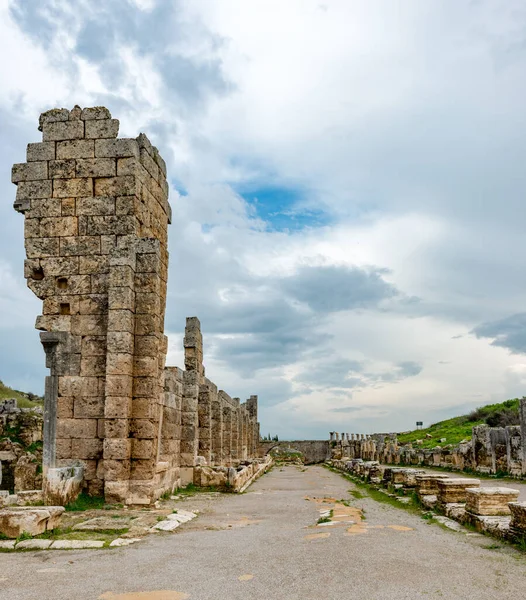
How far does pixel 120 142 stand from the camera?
11.6 meters

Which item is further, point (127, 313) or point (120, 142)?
point (120, 142)

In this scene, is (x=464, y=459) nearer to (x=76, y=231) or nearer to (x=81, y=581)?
(x=76, y=231)

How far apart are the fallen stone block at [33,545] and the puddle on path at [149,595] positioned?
7.10 ft

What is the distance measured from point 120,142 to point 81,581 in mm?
8545

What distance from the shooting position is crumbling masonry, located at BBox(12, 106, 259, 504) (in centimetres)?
1040

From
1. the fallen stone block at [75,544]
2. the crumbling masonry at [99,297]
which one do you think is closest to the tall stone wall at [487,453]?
the crumbling masonry at [99,297]

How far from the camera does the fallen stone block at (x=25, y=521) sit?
6.87 metres

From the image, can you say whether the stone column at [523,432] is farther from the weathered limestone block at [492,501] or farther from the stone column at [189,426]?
the weathered limestone block at [492,501]

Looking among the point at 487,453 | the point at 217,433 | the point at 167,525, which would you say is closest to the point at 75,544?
the point at 167,525

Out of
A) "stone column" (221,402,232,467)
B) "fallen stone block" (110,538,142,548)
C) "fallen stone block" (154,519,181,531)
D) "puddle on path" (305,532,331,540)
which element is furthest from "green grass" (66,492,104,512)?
"stone column" (221,402,232,467)

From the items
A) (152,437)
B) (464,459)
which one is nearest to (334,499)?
(152,437)

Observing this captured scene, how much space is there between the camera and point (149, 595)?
4785 mm

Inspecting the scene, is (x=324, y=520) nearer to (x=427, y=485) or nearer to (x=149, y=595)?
(x=427, y=485)

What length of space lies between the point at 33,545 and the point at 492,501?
5.92m
